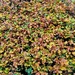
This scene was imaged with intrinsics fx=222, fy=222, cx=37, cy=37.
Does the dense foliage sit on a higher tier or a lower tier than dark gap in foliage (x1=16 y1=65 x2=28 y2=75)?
higher

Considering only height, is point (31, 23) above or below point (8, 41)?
above

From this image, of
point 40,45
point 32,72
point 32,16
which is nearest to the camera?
point 32,72

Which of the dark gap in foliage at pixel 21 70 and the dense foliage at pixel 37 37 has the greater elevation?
the dense foliage at pixel 37 37

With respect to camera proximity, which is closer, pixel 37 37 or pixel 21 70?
pixel 21 70

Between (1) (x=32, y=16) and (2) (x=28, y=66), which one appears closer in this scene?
(2) (x=28, y=66)

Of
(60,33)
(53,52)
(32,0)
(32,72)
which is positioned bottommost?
(32,72)

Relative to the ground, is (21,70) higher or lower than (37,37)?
lower

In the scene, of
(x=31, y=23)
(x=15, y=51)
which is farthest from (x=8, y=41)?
(x=31, y=23)

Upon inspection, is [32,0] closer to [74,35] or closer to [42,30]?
[42,30]
